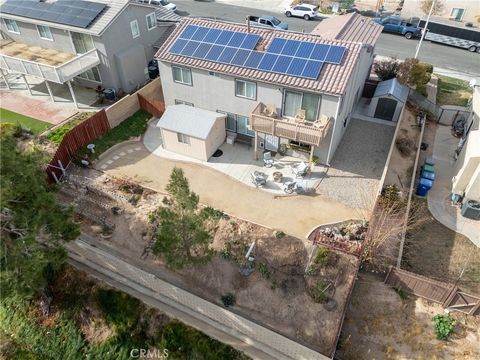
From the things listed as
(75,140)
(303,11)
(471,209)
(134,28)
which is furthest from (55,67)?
(303,11)

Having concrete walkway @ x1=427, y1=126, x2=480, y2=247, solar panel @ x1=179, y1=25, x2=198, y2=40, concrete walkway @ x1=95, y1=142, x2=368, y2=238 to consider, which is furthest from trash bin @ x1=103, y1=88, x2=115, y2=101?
concrete walkway @ x1=427, y1=126, x2=480, y2=247

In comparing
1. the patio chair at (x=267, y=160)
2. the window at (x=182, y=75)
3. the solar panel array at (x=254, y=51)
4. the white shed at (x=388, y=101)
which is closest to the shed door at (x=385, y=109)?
the white shed at (x=388, y=101)

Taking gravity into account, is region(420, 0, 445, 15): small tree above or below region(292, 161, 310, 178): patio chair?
above

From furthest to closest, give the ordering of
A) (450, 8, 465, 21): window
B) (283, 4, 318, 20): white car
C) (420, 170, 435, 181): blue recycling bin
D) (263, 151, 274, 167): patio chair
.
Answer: (283, 4, 318, 20): white car
(450, 8, 465, 21): window
(263, 151, 274, 167): patio chair
(420, 170, 435, 181): blue recycling bin

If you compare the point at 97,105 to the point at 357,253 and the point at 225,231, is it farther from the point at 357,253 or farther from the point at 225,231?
the point at 357,253

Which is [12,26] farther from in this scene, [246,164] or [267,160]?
[267,160]

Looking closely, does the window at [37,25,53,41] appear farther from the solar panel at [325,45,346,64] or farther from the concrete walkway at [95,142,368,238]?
the solar panel at [325,45,346,64]
